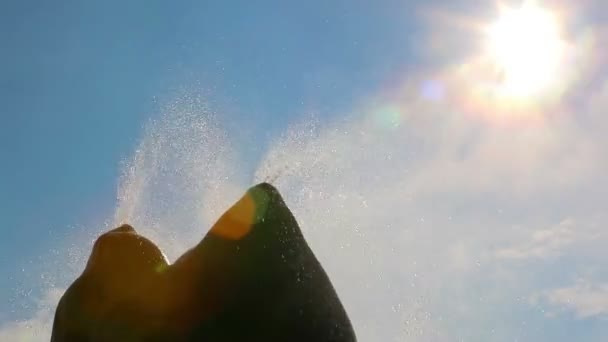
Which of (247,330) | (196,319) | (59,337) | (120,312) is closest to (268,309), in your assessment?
(247,330)

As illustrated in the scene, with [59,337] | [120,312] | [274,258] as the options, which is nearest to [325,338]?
[274,258]

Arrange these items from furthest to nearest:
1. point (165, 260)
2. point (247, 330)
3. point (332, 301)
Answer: point (165, 260) < point (332, 301) < point (247, 330)

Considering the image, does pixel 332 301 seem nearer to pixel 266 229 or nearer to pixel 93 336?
pixel 266 229

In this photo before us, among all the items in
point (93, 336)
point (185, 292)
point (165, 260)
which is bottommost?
point (93, 336)

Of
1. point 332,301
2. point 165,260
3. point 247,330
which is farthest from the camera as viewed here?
point 165,260

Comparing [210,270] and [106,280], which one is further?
[106,280]

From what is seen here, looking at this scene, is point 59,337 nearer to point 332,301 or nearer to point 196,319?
point 196,319

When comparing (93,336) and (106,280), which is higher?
(106,280)
